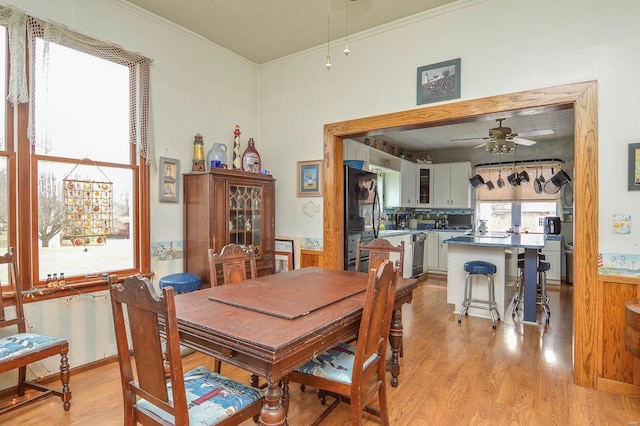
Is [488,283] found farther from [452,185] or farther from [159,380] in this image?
[159,380]

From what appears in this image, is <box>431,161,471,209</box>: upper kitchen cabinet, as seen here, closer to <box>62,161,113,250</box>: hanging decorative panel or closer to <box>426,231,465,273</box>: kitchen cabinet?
<box>426,231,465,273</box>: kitchen cabinet

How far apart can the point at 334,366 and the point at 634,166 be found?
2.38 meters

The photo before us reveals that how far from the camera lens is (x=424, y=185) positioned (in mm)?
7402

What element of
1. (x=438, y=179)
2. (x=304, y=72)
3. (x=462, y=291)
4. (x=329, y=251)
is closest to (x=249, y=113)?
(x=304, y=72)

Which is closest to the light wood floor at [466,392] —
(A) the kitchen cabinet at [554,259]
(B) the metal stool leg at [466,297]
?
(B) the metal stool leg at [466,297]

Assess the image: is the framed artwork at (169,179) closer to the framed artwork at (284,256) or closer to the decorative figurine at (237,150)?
the decorative figurine at (237,150)

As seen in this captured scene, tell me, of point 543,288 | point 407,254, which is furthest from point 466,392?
point 407,254

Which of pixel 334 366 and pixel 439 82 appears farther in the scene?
pixel 439 82

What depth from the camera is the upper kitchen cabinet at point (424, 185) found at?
7.34 meters

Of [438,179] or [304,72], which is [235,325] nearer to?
[304,72]

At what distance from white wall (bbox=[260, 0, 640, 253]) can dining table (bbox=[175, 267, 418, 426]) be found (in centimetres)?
174

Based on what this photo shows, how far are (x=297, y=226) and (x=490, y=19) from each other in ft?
8.71

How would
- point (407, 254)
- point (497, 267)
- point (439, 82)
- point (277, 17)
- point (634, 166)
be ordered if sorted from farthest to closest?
1. point (407, 254)
2. point (497, 267)
3. point (277, 17)
4. point (439, 82)
5. point (634, 166)

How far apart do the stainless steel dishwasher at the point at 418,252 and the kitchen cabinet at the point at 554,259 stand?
2018 mm
